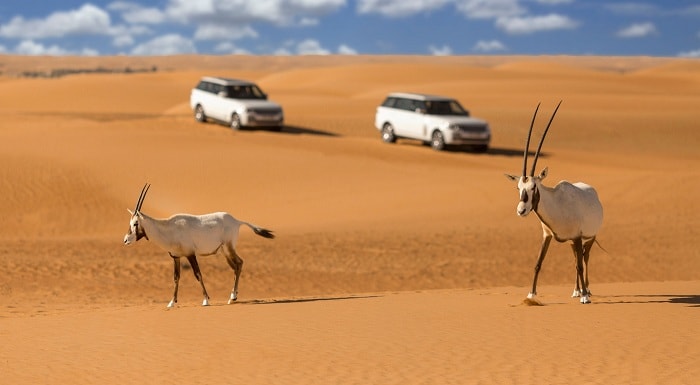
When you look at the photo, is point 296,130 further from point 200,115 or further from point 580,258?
point 580,258

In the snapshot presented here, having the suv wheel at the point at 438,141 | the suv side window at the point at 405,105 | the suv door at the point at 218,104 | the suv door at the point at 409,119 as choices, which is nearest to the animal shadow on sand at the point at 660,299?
the suv wheel at the point at 438,141

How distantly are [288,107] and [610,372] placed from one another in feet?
137

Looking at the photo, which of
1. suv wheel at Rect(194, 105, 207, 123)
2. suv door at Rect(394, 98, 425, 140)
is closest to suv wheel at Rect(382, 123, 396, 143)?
suv door at Rect(394, 98, 425, 140)

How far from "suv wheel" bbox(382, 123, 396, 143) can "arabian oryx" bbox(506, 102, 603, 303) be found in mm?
22727

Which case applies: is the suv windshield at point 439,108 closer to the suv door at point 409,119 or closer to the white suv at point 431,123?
the white suv at point 431,123

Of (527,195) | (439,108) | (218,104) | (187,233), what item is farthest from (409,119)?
(527,195)

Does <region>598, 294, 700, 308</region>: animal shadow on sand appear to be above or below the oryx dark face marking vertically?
below

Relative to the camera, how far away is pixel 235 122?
38125 millimetres

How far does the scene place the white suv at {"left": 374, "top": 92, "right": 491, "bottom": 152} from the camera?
35.0 m

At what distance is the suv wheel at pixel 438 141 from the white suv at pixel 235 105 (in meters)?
6.00

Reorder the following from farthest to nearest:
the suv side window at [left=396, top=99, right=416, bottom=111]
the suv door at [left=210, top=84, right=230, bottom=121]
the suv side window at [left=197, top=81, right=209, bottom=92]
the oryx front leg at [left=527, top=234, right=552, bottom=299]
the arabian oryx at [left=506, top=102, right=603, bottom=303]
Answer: the suv side window at [left=197, top=81, right=209, bottom=92], the suv door at [left=210, top=84, right=230, bottom=121], the suv side window at [left=396, top=99, right=416, bottom=111], the oryx front leg at [left=527, top=234, right=552, bottom=299], the arabian oryx at [left=506, top=102, right=603, bottom=303]

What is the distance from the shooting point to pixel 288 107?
51.3 meters

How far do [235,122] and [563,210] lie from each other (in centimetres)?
2540

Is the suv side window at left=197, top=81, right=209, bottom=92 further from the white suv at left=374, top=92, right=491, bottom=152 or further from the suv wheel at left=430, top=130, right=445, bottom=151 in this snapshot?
the suv wheel at left=430, top=130, right=445, bottom=151
